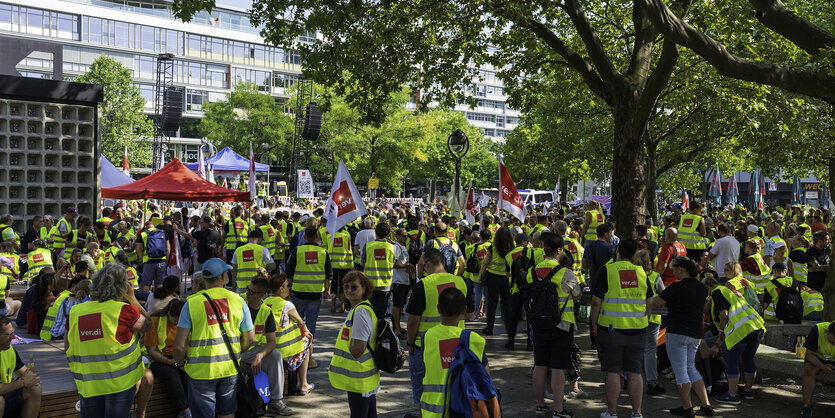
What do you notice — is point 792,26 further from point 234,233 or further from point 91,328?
point 234,233

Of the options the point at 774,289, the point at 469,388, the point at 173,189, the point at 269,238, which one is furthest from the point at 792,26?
the point at 173,189

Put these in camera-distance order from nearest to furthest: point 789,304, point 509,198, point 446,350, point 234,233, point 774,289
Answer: point 446,350, point 789,304, point 774,289, point 509,198, point 234,233

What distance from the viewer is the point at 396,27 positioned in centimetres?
1222

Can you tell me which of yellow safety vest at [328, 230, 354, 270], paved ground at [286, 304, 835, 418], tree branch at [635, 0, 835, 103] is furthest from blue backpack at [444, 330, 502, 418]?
yellow safety vest at [328, 230, 354, 270]

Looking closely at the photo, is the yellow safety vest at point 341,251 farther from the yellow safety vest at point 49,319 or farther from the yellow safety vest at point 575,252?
the yellow safety vest at point 49,319

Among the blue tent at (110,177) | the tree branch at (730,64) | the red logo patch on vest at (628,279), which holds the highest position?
the tree branch at (730,64)

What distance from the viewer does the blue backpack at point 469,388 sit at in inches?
161

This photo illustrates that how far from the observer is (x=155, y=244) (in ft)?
42.2

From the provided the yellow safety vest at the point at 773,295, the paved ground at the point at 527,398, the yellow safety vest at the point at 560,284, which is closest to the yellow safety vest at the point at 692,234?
the yellow safety vest at the point at 773,295

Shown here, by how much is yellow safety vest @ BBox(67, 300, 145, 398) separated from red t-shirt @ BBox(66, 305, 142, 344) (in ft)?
0.08

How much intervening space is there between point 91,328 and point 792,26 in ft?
25.8

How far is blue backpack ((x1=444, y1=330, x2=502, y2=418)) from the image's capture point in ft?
13.4

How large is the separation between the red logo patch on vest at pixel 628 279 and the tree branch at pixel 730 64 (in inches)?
118

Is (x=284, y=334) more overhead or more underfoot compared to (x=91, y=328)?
more underfoot
